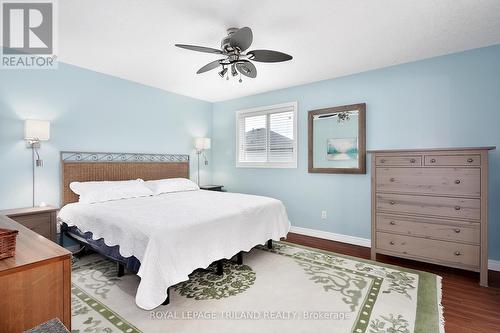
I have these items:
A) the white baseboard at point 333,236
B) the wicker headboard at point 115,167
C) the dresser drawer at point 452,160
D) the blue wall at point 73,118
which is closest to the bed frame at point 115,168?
the wicker headboard at point 115,167

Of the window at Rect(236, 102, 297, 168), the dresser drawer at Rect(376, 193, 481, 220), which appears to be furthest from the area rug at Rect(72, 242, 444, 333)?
the window at Rect(236, 102, 297, 168)

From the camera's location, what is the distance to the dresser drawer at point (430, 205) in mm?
2711

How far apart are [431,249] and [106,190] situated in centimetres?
412

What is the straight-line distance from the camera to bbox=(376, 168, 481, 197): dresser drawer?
8.87 ft

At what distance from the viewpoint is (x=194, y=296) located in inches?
94.9

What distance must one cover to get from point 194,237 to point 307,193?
259 cm

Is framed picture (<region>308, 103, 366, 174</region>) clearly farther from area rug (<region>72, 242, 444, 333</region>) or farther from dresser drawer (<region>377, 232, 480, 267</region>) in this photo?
area rug (<region>72, 242, 444, 333</region>)

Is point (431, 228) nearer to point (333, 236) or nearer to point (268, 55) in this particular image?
point (333, 236)

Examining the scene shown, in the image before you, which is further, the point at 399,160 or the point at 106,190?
the point at 106,190

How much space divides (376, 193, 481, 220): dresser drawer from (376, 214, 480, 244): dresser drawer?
8 cm

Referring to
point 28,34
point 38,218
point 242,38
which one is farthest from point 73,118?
point 242,38

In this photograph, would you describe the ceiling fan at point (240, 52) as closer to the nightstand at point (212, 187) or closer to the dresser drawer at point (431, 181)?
the dresser drawer at point (431, 181)

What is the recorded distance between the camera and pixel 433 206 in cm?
290

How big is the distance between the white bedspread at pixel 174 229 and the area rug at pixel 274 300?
266 mm
